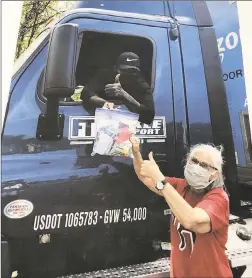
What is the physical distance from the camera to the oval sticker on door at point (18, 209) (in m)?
1.38

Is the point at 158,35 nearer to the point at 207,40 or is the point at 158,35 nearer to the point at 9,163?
the point at 207,40

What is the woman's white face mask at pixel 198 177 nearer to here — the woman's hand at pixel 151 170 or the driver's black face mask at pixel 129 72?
the woman's hand at pixel 151 170

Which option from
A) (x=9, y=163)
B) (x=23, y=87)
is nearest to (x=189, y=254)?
(x=9, y=163)

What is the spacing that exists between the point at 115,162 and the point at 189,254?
0.53 m

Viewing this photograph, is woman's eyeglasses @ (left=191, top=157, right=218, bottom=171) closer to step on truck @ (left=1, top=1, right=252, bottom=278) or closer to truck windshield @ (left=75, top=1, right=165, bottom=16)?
step on truck @ (left=1, top=1, right=252, bottom=278)

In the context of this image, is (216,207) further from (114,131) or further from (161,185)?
(114,131)

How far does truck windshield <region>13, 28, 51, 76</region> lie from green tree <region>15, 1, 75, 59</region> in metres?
0.02

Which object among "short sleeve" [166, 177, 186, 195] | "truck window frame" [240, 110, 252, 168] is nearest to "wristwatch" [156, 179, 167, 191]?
"short sleeve" [166, 177, 186, 195]

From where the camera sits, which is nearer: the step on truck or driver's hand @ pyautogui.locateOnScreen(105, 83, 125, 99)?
the step on truck

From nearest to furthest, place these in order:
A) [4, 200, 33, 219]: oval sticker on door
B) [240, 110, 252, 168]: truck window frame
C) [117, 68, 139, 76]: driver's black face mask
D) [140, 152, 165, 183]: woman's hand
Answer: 1. [4, 200, 33, 219]: oval sticker on door
2. [140, 152, 165, 183]: woman's hand
3. [117, 68, 139, 76]: driver's black face mask
4. [240, 110, 252, 168]: truck window frame

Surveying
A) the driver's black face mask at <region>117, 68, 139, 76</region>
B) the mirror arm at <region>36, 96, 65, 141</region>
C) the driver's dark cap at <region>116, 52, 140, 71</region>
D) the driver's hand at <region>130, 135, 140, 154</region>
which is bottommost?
the driver's hand at <region>130, 135, 140, 154</region>

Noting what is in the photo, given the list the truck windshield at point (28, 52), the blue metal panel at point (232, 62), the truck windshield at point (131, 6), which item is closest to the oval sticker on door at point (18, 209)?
the truck windshield at point (28, 52)

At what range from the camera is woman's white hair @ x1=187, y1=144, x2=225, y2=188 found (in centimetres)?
157

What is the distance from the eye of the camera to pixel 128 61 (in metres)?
1.63
